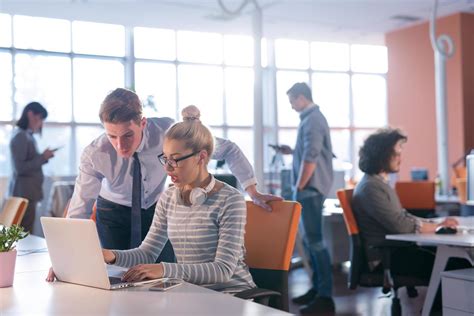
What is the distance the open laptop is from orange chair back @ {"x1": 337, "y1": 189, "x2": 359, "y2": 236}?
2.06 metres

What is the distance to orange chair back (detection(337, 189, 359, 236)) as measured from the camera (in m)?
3.76

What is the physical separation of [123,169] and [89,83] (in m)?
7.91

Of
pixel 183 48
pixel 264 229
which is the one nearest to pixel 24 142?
pixel 264 229

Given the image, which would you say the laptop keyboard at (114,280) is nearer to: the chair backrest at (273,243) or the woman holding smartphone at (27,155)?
the chair backrest at (273,243)

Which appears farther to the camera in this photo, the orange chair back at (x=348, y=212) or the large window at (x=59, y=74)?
the large window at (x=59, y=74)

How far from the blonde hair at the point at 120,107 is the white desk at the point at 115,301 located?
2.24ft

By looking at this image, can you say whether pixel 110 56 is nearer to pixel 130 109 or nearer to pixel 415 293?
pixel 415 293

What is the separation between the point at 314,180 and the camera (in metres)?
4.69

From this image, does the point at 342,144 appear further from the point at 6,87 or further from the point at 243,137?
the point at 6,87

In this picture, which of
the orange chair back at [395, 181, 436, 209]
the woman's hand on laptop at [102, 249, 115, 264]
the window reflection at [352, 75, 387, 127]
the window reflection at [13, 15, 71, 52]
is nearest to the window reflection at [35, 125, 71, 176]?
the window reflection at [13, 15, 71, 52]

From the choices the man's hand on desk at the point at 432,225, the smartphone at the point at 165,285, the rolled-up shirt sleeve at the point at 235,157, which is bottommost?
the man's hand on desk at the point at 432,225

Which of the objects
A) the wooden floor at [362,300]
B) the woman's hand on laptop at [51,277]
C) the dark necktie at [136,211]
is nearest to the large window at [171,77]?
the wooden floor at [362,300]

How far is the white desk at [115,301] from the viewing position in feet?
5.01

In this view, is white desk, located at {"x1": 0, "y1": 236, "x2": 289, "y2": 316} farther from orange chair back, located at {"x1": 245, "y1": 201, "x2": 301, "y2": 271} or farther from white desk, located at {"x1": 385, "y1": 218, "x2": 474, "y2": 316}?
white desk, located at {"x1": 385, "y1": 218, "x2": 474, "y2": 316}
